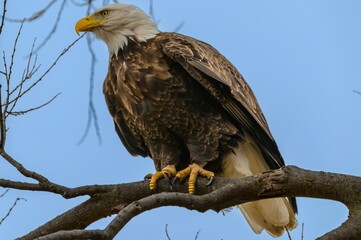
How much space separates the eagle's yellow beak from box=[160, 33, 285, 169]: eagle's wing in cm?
68

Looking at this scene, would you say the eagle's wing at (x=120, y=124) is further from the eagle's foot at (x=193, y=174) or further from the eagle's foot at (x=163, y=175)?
the eagle's foot at (x=193, y=174)

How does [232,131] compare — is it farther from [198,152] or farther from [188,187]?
[188,187]

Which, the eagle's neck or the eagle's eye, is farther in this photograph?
the eagle's eye

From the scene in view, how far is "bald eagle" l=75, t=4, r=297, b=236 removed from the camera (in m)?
4.88

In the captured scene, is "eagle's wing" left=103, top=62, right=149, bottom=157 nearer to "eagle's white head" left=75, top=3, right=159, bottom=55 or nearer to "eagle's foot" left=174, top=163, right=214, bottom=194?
"eagle's white head" left=75, top=3, right=159, bottom=55

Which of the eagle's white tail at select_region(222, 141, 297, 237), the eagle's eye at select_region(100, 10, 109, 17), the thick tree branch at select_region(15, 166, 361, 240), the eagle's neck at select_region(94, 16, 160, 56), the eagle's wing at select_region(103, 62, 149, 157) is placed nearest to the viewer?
the thick tree branch at select_region(15, 166, 361, 240)

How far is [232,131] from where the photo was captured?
16.1ft

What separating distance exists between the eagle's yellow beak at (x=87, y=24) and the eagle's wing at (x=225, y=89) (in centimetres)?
68

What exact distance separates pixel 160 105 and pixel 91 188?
1210 millimetres

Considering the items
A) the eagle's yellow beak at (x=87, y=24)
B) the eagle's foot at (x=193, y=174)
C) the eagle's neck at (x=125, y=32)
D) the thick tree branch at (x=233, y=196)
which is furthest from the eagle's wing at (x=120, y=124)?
the thick tree branch at (x=233, y=196)

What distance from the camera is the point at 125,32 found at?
546 centimetres

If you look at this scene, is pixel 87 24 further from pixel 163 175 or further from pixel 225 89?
pixel 163 175

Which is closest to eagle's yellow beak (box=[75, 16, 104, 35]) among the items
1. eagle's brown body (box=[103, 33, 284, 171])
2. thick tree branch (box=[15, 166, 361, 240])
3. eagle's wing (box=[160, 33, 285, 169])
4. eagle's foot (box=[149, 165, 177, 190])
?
eagle's brown body (box=[103, 33, 284, 171])

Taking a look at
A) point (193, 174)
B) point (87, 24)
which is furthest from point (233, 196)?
point (87, 24)
